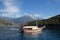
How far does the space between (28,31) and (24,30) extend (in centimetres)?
282

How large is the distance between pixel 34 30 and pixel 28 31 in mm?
5402

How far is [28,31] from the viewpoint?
111000mm

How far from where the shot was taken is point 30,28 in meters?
113

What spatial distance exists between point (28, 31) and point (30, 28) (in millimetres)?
2982

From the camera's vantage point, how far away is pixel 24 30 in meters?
110

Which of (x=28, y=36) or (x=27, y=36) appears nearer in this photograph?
(x=28, y=36)

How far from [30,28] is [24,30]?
16.6 feet

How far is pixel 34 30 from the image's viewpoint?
11481 cm

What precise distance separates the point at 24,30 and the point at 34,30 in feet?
26.4
